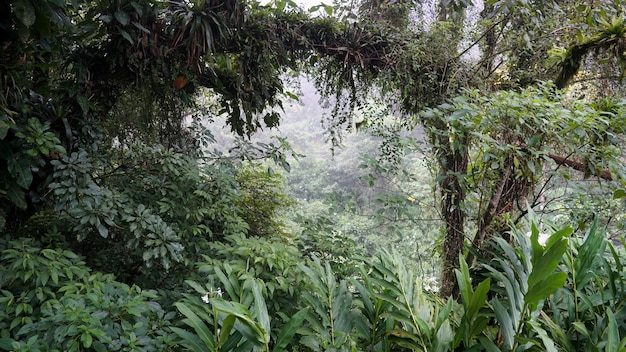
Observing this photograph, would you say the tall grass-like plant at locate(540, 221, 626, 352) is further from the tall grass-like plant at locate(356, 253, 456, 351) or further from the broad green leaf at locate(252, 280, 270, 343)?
the broad green leaf at locate(252, 280, 270, 343)

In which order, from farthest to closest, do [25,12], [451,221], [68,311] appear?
1. [451,221]
2. [25,12]
3. [68,311]

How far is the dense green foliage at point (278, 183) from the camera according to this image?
125 cm

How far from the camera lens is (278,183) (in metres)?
2.87

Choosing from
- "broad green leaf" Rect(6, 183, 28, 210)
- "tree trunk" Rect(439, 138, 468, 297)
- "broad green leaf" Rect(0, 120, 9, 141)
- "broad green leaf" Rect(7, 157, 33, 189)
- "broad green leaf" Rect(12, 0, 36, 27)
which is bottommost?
"tree trunk" Rect(439, 138, 468, 297)

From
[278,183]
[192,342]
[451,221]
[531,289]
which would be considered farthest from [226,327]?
[451,221]

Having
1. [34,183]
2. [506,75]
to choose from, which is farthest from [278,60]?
[506,75]

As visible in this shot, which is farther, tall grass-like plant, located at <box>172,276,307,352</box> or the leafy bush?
the leafy bush

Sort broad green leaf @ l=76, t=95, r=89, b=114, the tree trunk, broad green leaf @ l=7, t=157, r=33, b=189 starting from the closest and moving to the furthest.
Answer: broad green leaf @ l=7, t=157, r=33, b=189
broad green leaf @ l=76, t=95, r=89, b=114
the tree trunk

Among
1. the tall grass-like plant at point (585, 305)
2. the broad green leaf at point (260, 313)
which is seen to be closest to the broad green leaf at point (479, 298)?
the tall grass-like plant at point (585, 305)

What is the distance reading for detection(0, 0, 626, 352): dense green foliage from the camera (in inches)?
49.3

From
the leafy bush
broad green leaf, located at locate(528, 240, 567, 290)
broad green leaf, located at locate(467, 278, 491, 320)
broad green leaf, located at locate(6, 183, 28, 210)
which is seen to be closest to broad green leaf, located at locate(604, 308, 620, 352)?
broad green leaf, located at locate(528, 240, 567, 290)

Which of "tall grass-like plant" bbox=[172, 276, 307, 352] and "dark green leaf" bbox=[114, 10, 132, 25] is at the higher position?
A: "dark green leaf" bbox=[114, 10, 132, 25]

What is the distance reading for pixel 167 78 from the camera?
2.32 metres

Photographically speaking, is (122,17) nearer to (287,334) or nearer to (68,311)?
(68,311)
